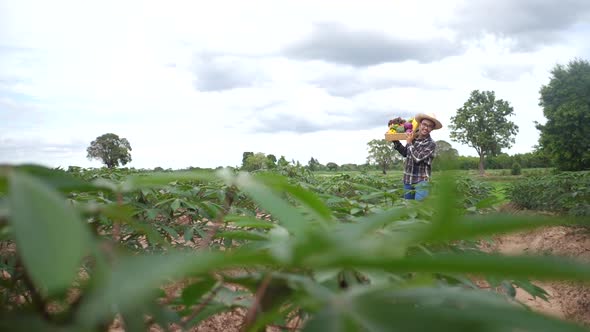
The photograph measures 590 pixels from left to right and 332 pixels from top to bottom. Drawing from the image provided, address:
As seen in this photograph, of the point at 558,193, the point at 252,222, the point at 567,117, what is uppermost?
the point at 567,117

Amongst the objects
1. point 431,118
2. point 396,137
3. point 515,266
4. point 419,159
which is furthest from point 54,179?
point 396,137

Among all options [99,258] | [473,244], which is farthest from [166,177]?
[473,244]

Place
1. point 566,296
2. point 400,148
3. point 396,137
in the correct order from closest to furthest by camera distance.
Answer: point 566,296
point 400,148
point 396,137

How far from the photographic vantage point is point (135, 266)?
336 mm

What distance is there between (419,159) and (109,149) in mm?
31391

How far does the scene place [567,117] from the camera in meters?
27.9

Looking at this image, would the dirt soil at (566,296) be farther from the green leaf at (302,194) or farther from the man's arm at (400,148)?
the green leaf at (302,194)

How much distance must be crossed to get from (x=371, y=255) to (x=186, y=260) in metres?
0.17

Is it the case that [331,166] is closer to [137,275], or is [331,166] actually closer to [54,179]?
[54,179]

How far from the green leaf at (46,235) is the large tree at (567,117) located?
102 ft

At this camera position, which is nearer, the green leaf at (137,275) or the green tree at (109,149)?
the green leaf at (137,275)

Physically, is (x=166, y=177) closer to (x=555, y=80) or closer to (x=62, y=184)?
(x=62, y=184)

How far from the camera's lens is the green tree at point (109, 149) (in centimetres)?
3325

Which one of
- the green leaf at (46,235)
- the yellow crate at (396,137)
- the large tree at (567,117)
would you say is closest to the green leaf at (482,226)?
Answer: the green leaf at (46,235)
